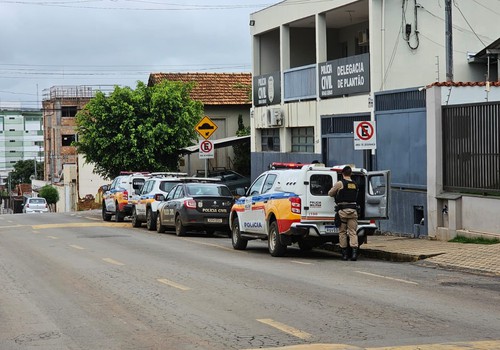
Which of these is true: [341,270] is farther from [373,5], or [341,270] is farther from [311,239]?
[373,5]

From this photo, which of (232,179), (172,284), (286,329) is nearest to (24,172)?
(232,179)

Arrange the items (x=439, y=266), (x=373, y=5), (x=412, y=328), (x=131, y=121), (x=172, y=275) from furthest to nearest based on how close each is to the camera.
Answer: (x=131, y=121)
(x=373, y=5)
(x=439, y=266)
(x=172, y=275)
(x=412, y=328)

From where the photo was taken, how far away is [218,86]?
175 ft

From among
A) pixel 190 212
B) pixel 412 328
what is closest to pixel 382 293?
pixel 412 328

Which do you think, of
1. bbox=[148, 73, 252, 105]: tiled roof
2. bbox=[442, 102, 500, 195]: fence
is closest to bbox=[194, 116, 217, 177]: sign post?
bbox=[442, 102, 500, 195]: fence

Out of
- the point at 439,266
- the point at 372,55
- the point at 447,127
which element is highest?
the point at 372,55

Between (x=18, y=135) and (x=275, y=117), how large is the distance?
14323 cm

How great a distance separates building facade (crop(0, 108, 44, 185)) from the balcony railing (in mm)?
137705

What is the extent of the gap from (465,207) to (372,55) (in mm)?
7307

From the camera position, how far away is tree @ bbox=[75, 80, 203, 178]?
141ft

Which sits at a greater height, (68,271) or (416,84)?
(416,84)

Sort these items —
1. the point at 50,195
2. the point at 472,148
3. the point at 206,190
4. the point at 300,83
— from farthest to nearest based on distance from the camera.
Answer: the point at 50,195 → the point at 300,83 → the point at 206,190 → the point at 472,148

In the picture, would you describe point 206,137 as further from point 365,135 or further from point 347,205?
point 347,205

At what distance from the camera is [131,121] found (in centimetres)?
4300
